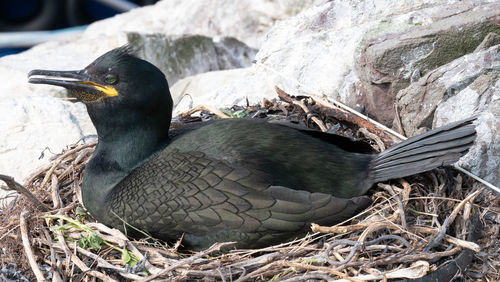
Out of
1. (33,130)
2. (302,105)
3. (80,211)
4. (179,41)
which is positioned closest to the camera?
(80,211)

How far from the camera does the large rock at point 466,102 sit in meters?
3.53

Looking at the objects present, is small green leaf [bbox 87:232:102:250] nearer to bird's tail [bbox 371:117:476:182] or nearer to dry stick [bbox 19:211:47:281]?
dry stick [bbox 19:211:47:281]

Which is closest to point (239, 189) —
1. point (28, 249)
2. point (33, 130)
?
point (28, 249)

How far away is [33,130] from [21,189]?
1464 mm

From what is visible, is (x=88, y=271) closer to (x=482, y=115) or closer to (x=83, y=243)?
(x=83, y=243)

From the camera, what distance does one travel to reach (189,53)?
7434 mm

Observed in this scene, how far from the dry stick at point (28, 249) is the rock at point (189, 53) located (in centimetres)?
405

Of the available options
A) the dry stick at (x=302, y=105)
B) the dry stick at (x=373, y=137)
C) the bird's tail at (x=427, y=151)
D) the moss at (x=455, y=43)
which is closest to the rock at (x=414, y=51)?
the moss at (x=455, y=43)

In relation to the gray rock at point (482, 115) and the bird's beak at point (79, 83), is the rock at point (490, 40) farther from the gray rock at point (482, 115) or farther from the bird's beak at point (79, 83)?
the bird's beak at point (79, 83)

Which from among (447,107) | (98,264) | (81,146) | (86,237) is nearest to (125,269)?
(98,264)

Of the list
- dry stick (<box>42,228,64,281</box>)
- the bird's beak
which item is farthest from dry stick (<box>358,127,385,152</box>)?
dry stick (<box>42,228,64,281</box>)

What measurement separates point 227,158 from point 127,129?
0.57 meters

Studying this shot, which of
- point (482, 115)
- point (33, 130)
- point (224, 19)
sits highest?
point (482, 115)

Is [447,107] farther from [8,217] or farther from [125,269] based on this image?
[8,217]
